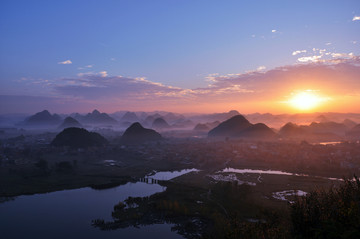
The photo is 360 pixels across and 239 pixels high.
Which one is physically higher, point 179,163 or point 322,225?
A: point 322,225

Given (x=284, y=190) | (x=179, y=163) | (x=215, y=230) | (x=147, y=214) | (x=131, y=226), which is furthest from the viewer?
(x=179, y=163)


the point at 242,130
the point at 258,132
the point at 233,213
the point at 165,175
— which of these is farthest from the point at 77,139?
the point at 258,132

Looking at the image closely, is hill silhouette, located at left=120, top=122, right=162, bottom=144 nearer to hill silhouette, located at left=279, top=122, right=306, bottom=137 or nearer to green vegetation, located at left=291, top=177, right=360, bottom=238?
hill silhouette, located at left=279, top=122, right=306, bottom=137

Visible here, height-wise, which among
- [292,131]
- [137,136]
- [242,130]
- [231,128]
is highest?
[231,128]

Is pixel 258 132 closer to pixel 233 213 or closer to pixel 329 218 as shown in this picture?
pixel 233 213

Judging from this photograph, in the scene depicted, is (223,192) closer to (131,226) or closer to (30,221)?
(131,226)

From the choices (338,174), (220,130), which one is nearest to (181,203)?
(338,174)
